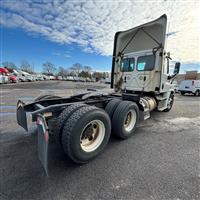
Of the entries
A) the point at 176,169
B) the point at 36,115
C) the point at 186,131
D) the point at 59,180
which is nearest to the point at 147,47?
the point at 186,131

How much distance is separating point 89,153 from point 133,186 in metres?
0.97

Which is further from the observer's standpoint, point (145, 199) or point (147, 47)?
point (147, 47)

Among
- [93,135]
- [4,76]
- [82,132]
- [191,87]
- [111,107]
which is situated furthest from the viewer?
[4,76]

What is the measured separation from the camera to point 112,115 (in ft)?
11.9

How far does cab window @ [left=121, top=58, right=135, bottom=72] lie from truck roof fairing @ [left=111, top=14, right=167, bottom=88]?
498 millimetres

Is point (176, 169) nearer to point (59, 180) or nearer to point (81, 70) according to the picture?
point (59, 180)

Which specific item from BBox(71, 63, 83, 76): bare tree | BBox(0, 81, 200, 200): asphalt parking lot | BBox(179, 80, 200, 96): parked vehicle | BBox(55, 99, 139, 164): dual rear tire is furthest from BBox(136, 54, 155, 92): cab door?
BBox(71, 63, 83, 76): bare tree

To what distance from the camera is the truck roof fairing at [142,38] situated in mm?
4859

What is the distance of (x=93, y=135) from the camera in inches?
119

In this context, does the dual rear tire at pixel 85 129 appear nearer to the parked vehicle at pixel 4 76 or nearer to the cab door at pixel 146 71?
the cab door at pixel 146 71

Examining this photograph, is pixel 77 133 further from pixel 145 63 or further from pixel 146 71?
pixel 145 63

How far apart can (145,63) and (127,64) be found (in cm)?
87

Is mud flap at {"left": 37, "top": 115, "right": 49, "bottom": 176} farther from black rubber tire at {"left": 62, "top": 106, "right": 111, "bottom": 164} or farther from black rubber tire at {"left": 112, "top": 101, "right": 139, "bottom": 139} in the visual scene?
black rubber tire at {"left": 112, "top": 101, "right": 139, "bottom": 139}

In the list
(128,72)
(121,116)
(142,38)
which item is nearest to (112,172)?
(121,116)
